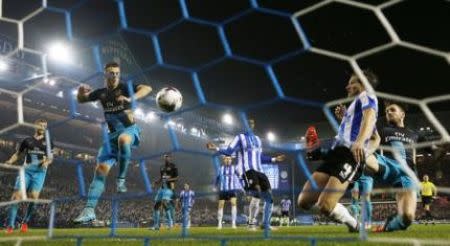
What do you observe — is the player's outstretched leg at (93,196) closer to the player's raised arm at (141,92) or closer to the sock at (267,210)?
the player's raised arm at (141,92)

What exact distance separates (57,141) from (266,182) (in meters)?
18.7

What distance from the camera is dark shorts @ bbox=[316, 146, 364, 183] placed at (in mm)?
4152

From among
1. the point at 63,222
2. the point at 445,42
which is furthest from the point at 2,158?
the point at 445,42

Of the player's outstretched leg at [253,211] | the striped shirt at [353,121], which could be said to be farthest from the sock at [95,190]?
the player's outstretched leg at [253,211]

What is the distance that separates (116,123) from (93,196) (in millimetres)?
1006

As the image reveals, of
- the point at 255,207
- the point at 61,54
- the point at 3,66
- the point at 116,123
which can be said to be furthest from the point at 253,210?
the point at 3,66

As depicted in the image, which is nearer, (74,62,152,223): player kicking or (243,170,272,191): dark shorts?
(74,62,152,223): player kicking

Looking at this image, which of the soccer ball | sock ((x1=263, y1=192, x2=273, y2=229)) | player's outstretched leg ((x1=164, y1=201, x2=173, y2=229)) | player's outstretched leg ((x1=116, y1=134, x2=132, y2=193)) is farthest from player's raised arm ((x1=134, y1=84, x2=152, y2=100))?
player's outstretched leg ((x1=164, y1=201, x2=173, y2=229))

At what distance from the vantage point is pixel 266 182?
28.2 feet

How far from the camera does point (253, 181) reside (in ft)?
27.9

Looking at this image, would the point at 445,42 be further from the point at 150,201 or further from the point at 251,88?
the point at 150,201

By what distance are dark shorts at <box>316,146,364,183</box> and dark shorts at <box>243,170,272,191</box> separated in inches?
162

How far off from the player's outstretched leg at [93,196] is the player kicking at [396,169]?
2.88 metres

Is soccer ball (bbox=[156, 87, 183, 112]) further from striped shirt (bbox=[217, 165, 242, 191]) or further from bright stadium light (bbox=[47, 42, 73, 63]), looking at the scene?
bright stadium light (bbox=[47, 42, 73, 63])
